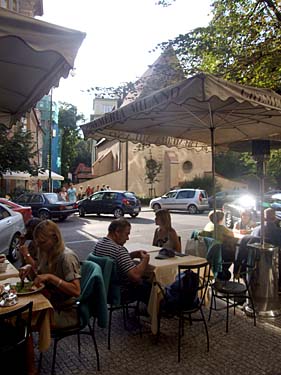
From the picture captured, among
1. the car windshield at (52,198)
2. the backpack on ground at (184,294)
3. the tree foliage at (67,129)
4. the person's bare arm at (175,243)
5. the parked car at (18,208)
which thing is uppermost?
the tree foliage at (67,129)

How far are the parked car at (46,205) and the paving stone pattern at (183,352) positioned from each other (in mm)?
13272

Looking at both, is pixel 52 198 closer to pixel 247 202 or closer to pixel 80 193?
pixel 247 202

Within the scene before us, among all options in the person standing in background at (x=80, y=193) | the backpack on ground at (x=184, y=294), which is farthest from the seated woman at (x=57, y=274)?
the person standing in background at (x=80, y=193)

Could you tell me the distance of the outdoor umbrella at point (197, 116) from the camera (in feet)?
11.8

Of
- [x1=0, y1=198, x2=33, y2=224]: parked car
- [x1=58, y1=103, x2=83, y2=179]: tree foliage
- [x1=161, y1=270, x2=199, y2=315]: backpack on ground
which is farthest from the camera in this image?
[x1=58, y1=103, x2=83, y2=179]: tree foliage

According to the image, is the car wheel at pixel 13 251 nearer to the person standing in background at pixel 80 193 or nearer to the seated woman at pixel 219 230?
the seated woman at pixel 219 230

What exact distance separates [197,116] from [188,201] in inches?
709

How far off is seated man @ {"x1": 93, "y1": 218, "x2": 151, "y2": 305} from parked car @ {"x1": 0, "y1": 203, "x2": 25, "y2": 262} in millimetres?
4840

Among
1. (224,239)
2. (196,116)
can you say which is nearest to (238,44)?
(196,116)

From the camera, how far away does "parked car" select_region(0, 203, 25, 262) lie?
8.27 m

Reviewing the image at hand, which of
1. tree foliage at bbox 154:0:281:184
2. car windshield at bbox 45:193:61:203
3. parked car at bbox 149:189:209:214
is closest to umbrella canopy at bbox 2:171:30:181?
car windshield at bbox 45:193:61:203

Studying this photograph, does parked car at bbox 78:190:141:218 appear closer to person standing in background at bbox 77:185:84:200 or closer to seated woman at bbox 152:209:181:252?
person standing in background at bbox 77:185:84:200

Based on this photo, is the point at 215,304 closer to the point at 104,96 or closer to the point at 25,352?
the point at 25,352

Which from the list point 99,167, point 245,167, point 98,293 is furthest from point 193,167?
point 98,293
